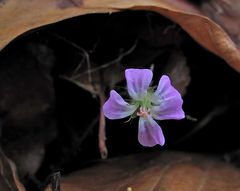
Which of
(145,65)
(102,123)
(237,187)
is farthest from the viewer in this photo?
(145,65)

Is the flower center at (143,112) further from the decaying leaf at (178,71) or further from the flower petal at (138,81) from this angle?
the decaying leaf at (178,71)

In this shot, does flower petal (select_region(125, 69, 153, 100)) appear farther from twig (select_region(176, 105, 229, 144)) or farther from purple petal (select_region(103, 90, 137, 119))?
twig (select_region(176, 105, 229, 144))

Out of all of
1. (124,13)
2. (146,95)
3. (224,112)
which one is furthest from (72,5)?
(224,112)

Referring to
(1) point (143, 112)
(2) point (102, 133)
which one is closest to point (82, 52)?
(2) point (102, 133)

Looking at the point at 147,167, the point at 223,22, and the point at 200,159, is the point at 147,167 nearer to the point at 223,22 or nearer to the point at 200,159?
the point at 200,159

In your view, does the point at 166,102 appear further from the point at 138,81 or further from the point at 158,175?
the point at 158,175

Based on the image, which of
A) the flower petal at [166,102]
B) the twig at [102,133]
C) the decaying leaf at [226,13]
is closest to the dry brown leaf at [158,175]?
the twig at [102,133]
